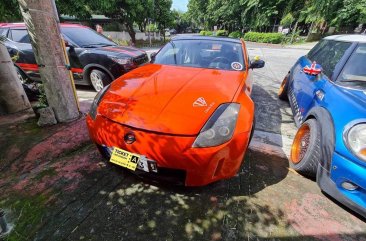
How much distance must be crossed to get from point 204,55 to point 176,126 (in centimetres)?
188

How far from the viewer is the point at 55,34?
309 centimetres

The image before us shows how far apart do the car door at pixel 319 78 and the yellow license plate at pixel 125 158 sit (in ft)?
7.50

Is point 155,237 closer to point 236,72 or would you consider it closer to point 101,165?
point 101,165

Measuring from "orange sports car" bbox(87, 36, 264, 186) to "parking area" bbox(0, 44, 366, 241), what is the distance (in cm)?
33

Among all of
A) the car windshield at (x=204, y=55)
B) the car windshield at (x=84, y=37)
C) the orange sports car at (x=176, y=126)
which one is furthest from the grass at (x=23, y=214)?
the car windshield at (x=84, y=37)

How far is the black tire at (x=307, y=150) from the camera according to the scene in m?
2.18

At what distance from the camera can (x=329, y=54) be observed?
3.16 metres

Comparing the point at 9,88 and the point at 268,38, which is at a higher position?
the point at 9,88

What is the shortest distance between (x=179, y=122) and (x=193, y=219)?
895 mm

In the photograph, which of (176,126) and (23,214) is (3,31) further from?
(176,126)

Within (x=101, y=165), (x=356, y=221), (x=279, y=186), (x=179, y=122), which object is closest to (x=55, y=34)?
(x=101, y=165)

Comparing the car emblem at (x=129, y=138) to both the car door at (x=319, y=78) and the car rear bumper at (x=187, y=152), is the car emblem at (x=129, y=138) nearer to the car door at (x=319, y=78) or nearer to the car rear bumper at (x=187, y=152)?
the car rear bumper at (x=187, y=152)

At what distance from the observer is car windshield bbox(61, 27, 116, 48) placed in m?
5.06

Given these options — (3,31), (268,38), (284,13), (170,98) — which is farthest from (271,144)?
(284,13)
